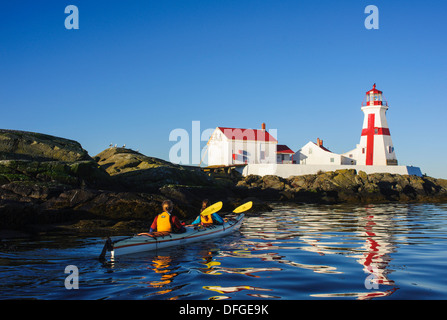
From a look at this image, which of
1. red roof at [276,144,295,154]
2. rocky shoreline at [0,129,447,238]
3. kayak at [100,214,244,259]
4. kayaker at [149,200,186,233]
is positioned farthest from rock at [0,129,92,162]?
red roof at [276,144,295,154]

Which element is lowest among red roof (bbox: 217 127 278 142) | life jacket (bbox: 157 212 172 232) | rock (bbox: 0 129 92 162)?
life jacket (bbox: 157 212 172 232)

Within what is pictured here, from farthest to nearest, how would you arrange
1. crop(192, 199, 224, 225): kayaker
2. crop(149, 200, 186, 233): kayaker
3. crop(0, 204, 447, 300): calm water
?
crop(192, 199, 224, 225): kayaker → crop(149, 200, 186, 233): kayaker → crop(0, 204, 447, 300): calm water

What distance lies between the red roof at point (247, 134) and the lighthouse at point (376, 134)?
540 inches

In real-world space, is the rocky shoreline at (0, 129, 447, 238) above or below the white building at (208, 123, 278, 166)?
below

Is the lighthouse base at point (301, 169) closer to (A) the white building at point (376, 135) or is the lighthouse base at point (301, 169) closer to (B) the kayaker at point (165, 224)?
(A) the white building at point (376, 135)

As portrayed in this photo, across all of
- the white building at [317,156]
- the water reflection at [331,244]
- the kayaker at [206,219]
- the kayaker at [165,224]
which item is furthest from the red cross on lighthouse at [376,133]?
the kayaker at [165,224]

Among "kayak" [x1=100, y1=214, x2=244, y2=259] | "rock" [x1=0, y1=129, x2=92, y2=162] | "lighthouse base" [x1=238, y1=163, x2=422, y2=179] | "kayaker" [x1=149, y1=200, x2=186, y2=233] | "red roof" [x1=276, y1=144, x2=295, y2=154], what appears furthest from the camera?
"red roof" [x1=276, y1=144, x2=295, y2=154]

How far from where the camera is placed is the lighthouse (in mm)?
53000

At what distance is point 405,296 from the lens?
6934mm

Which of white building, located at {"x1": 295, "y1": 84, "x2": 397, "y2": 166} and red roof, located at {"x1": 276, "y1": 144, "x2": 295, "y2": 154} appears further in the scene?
red roof, located at {"x1": 276, "y1": 144, "x2": 295, "y2": 154}

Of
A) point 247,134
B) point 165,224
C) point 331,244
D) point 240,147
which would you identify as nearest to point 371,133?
point 247,134

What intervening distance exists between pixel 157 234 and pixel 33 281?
471cm

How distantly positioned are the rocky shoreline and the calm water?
434 cm

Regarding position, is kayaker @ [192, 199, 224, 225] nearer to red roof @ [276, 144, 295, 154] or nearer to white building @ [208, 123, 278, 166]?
white building @ [208, 123, 278, 166]
